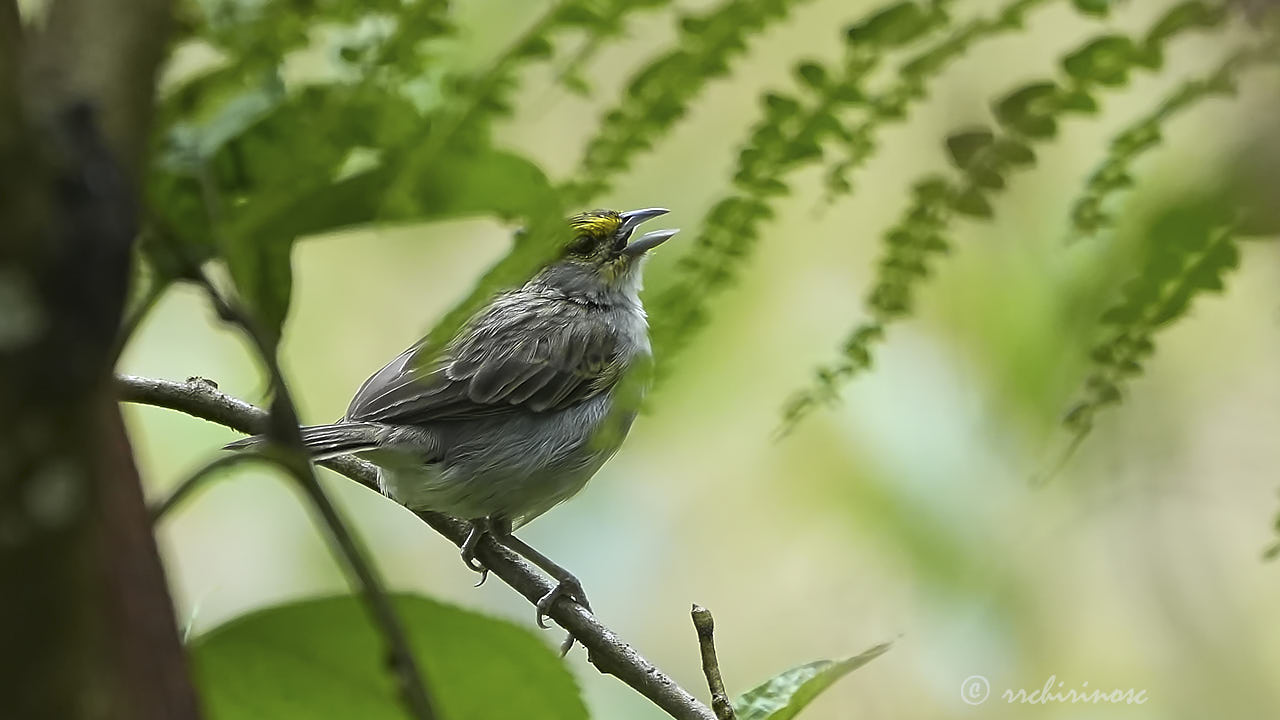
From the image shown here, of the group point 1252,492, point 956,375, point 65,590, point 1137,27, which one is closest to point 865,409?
point 956,375

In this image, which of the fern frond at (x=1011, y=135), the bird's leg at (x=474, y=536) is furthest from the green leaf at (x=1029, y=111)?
the bird's leg at (x=474, y=536)

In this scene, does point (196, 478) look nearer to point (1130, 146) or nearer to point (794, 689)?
point (1130, 146)

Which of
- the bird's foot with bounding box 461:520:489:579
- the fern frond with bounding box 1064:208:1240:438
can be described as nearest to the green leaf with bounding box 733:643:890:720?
the fern frond with bounding box 1064:208:1240:438

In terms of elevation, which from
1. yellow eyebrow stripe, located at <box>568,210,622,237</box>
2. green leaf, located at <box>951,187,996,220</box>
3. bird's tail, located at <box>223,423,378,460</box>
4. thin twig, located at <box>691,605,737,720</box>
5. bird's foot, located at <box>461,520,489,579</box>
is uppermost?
yellow eyebrow stripe, located at <box>568,210,622,237</box>

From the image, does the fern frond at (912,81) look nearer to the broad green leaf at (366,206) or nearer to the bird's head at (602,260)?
the broad green leaf at (366,206)

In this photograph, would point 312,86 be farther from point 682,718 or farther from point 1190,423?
point 1190,423

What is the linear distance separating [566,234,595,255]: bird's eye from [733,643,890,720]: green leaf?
2.58 m

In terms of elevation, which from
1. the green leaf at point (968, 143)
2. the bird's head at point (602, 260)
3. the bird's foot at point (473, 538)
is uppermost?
the bird's head at point (602, 260)

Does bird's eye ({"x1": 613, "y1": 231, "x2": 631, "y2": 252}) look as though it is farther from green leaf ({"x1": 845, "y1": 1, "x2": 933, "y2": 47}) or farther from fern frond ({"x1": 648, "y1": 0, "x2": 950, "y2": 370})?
green leaf ({"x1": 845, "y1": 1, "x2": 933, "y2": 47})

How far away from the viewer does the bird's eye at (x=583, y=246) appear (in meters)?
4.17

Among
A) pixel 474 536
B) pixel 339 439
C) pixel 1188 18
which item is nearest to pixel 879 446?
pixel 474 536

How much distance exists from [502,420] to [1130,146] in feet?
9.00

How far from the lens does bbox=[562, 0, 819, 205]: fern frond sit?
3.34 feet

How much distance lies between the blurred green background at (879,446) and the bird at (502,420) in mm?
249
